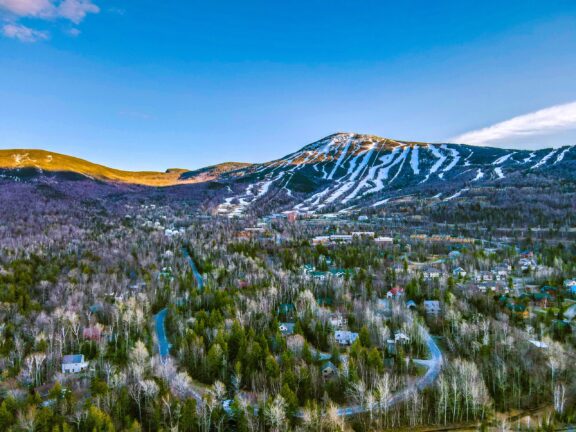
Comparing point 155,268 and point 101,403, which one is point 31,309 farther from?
point 101,403

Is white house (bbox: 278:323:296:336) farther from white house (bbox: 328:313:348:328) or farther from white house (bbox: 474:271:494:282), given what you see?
white house (bbox: 474:271:494:282)

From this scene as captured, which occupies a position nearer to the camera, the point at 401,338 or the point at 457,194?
the point at 401,338

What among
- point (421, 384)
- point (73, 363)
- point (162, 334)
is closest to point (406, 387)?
point (421, 384)

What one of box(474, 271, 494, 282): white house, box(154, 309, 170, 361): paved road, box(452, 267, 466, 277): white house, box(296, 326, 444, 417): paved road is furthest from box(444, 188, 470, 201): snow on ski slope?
box(154, 309, 170, 361): paved road

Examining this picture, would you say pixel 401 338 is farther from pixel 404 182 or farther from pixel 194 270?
pixel 404 182

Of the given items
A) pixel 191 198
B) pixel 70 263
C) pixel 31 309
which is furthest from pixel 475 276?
pixel 191 198

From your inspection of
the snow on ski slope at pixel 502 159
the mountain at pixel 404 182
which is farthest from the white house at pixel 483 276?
the snow on ski slope at pixel 502 159
